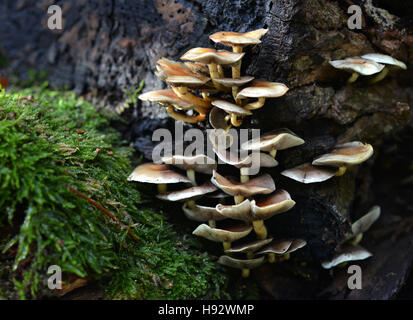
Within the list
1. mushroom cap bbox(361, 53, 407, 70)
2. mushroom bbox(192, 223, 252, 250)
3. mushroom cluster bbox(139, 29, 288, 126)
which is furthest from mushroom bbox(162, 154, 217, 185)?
mushroom cap bbox(361, 53, 407, 70)

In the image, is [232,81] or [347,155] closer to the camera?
[232,81]

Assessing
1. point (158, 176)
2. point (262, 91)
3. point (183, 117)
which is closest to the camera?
point (262, 91)

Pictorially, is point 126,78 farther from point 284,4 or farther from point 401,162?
point 401,162

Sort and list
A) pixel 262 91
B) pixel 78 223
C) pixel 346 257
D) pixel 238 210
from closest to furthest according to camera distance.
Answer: pixel 78 223 < pixel 262 91 < pixel 238 210 < pixel 346 257

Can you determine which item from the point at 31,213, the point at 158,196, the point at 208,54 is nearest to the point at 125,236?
the point at 158,196

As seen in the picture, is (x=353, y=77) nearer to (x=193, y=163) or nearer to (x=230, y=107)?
(x=230, y=107)

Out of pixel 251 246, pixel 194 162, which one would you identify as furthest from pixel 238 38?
pixel 251 246
